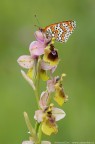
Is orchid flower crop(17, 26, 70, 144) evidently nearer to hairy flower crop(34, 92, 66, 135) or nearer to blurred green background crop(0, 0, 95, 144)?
hairy flower crop(34, 92, 66, 135)

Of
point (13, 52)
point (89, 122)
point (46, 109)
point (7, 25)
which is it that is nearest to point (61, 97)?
point (46, 109)

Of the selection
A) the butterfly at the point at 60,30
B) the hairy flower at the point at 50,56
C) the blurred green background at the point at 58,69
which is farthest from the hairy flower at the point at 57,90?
the blurred green background at the point at 58,69

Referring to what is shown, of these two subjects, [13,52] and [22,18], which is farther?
[22,18]

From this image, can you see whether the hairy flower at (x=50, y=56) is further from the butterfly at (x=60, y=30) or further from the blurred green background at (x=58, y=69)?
the blurred green background at (x=58, y=69)

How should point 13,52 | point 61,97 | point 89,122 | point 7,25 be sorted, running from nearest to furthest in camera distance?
1. point 61,97
2. point 89,122
3. point 13,52
4. point 7,25

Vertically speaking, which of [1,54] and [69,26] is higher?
[1,54]

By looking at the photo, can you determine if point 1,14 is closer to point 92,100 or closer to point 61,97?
point 92,100

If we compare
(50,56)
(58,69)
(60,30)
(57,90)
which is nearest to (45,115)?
(57,90)
